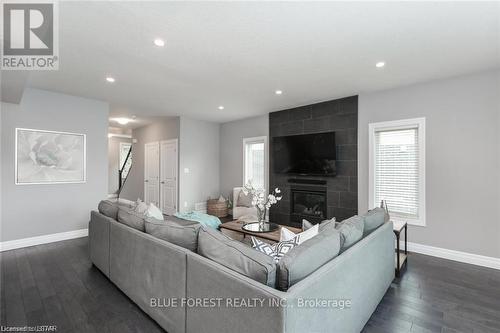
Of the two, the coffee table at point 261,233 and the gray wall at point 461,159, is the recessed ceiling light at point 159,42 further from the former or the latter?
the gray wall at point 461,159

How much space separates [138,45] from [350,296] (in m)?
3.08

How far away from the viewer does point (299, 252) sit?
1397 millimetres

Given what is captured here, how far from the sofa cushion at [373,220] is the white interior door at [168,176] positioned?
494 centimetres

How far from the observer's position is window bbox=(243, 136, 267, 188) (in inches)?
234

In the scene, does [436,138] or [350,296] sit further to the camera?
[436,138]

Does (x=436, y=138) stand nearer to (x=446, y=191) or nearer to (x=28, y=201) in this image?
(x=446, y=191)

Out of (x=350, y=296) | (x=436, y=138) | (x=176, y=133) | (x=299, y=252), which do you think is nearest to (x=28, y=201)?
(x=176, y=133)

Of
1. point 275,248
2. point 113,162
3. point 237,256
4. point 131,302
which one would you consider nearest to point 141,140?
point 113,162

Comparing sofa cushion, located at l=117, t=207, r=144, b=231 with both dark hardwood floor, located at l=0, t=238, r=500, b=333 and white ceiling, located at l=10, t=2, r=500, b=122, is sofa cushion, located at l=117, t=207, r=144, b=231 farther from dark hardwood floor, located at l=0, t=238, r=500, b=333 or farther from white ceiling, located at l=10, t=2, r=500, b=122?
white ceiling, located at l=10, t=2, r=500, b=122

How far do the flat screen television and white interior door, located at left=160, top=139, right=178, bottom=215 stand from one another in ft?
8.92

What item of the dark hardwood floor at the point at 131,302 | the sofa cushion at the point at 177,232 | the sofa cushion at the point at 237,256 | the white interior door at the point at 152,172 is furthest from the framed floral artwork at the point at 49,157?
the sofa cushion at the point at 237,256

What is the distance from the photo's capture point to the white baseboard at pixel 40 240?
12.2 ft

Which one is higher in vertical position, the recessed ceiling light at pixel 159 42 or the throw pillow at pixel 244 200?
the recessed ceiling light at pixel 159 42
